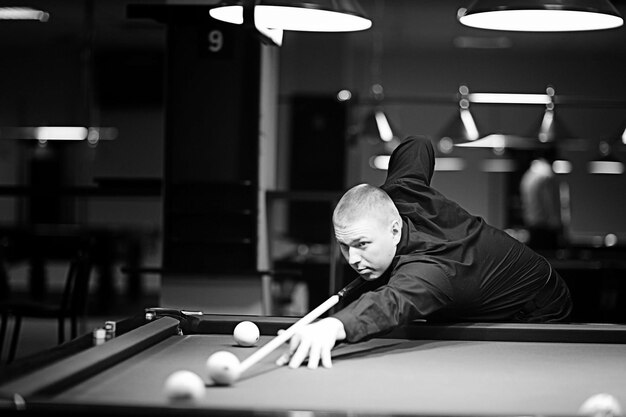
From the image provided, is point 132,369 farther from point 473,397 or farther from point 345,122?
point 345,122

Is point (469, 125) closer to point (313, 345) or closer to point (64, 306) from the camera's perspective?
point (64, 306)

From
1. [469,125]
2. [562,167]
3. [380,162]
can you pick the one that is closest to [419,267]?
[469,125]

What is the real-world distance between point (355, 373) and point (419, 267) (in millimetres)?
611

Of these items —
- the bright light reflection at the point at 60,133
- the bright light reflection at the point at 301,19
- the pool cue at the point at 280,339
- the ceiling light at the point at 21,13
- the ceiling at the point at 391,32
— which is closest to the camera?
the pool cue at the point at 280,339

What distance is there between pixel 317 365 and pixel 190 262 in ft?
10.3

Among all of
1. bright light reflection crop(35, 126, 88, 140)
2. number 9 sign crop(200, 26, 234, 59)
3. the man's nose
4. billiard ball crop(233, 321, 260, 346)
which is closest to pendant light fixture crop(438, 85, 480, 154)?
number 9 sign crop(200, 26, 234, 59)

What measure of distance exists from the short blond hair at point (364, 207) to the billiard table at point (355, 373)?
0.36 m

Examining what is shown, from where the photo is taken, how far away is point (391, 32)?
11.2 meters

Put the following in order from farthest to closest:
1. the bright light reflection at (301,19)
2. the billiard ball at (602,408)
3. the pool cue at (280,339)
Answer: the bright light reflection at (301,19)
the pool cue at (280,339)
the billiard ball at (602,408)

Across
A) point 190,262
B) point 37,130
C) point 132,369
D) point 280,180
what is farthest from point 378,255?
point 37,130

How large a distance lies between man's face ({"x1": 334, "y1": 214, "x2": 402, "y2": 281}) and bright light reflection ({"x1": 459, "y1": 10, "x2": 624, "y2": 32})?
2.19 feet

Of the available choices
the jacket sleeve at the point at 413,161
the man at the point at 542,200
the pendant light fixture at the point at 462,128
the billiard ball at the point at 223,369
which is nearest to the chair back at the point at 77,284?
the jacket sleeve at the point at 413,161

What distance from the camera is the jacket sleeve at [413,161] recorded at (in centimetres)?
371

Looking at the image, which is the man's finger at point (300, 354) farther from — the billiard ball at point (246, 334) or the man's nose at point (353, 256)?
the man's nose at point (353, 256)
